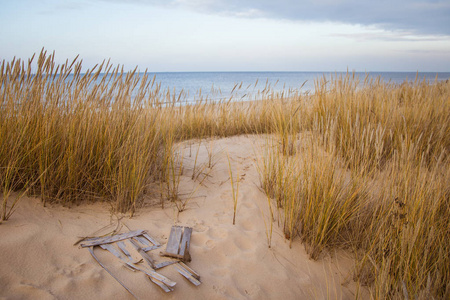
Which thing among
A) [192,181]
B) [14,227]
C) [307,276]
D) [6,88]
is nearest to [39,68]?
[6,88]

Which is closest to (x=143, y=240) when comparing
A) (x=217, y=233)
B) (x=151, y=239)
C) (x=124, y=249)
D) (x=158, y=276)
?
(x=151, y=239)

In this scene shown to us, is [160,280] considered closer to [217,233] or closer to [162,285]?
[162,285]

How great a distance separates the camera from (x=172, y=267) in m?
1.76

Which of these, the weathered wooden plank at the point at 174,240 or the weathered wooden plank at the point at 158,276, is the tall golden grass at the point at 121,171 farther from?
the weathered wooden plank at the point at 158,276

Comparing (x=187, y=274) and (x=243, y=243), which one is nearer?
(x=187, y=274)

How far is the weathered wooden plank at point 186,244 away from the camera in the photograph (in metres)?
1.85

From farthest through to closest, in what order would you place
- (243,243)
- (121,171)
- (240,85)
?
(240,85) → (121,171) → (243,243)

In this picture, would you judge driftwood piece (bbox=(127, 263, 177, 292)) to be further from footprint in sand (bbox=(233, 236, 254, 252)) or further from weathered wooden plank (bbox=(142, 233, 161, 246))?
footprint in sand (bbox=(233, 236, 254, 252))

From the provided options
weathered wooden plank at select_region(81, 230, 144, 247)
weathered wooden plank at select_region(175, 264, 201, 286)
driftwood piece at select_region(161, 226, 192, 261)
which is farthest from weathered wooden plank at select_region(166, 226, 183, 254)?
weathered wooden plank at select_region(81, 230, 144, 247)

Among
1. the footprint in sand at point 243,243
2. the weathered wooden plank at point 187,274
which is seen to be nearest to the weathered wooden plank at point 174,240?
the weathered wooden plank at point 187,274

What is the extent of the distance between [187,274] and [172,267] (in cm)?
11

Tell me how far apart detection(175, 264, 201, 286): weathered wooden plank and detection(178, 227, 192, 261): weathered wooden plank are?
0.27 ft

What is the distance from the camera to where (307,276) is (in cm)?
197

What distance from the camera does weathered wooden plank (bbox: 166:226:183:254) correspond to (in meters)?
1.87
